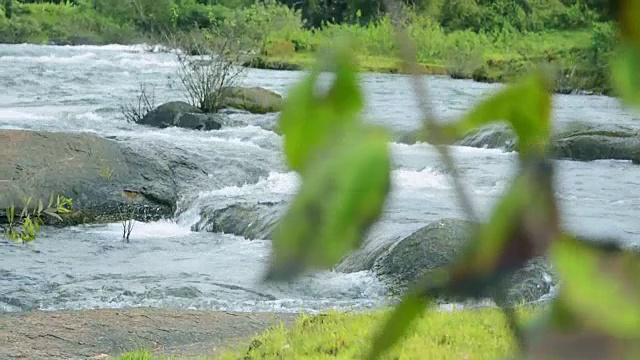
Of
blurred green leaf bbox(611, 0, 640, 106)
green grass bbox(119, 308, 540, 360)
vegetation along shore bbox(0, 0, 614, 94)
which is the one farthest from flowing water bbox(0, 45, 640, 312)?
blurred green leaf bbox(611, 0, 640, 106)

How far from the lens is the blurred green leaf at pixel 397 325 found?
0.29 meters

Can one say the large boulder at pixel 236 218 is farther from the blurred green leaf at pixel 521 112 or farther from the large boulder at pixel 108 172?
the blurred green leaf at pixel 521 112

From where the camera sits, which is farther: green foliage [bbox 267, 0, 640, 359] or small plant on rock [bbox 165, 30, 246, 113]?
small plant on rock [bbox 165, 30, 246, 113]

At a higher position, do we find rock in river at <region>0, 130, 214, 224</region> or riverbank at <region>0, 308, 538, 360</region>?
riverbank at <region>0, 308, 538, 360</region>

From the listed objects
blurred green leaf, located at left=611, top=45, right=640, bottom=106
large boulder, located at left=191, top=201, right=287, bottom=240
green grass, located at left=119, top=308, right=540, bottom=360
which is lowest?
large boulder, located at left=191, top=201, right=287, bottom=240

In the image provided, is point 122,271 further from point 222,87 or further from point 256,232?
point 222,87

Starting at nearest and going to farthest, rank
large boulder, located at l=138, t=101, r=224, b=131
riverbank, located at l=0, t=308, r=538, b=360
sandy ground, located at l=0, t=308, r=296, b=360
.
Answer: riverbank, located at l=0, t=308, r=538, b=360 → sandy ground, located at l=0, t=308, r=296, b=360 → large boulder, located at l=138, t=101, r=224, b=131

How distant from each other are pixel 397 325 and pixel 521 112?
7cm

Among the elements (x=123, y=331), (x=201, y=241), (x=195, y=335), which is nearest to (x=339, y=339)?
(x=195, y=335)

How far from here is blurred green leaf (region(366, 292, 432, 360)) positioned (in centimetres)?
29

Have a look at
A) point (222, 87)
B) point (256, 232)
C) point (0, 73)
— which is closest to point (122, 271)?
point (256, 232)

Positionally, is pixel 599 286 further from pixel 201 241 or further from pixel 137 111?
pixel 137 111

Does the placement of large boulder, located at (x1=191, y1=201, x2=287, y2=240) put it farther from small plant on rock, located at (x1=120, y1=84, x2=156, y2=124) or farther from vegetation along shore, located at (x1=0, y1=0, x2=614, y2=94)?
small plant on rock, located at (x1=120, y1=84, x2=156, y2=124)

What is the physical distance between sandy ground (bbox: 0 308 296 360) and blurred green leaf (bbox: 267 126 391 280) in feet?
14.9
